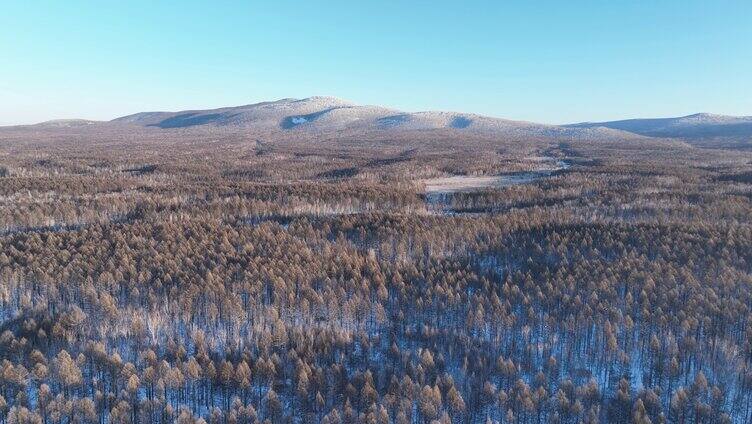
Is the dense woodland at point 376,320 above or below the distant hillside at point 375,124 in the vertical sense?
below

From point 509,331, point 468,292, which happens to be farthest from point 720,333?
point 468,292

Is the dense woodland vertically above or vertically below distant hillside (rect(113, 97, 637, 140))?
below

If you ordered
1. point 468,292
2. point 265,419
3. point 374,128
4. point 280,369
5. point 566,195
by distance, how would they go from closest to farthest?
point 265,419 < point 280,369 < point 468,292 < point 566,195 < point 374,128

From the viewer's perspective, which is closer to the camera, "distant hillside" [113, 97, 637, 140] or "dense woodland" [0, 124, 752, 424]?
"dense woodland" [0, 124, 752, 424]

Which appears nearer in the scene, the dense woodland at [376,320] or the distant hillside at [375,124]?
the dense woodland at [376,320]

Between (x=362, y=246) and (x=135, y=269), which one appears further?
(x=362, y=246)

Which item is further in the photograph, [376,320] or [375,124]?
[375,124]

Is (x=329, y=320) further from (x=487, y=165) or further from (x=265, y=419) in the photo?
(x=487, y=165)

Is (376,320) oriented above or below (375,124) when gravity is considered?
below
